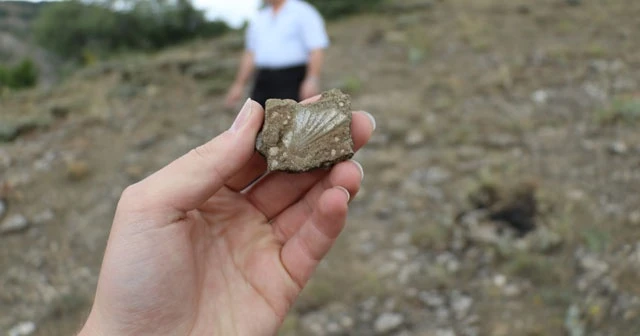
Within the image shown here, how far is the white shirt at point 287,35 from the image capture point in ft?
13.7

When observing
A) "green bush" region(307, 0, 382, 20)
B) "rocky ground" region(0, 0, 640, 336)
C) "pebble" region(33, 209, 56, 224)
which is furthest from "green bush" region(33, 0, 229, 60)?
"pebble" region(33, 209, 56, 224)

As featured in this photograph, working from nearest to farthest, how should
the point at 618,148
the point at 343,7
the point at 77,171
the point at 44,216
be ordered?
1. the point at 44,216
2. the point at 618,148
3. the point at 77,171
4. the point at 343,7

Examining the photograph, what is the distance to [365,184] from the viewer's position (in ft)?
16.6

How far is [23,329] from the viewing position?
3.64 meters

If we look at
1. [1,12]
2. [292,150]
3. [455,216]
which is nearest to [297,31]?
[455,216]

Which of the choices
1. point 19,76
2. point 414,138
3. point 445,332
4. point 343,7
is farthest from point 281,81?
point 19,76

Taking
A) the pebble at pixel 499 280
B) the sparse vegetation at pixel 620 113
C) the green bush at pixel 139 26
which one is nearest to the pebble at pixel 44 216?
the pebble at pixel 499 280

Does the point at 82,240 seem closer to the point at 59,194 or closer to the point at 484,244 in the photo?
the point at 59,194

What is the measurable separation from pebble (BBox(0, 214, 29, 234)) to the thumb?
134 inches

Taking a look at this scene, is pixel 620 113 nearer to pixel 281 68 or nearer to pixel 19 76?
pixel 281 68

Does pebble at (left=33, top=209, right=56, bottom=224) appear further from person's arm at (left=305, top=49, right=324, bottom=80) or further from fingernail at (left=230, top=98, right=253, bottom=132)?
fingernail at (left=230, top=98, right=253, bottom=132)

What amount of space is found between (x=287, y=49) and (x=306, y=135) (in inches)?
89.3

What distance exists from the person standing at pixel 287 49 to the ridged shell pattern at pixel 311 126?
6.61ft

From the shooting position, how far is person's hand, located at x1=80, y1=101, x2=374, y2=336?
186 cm
